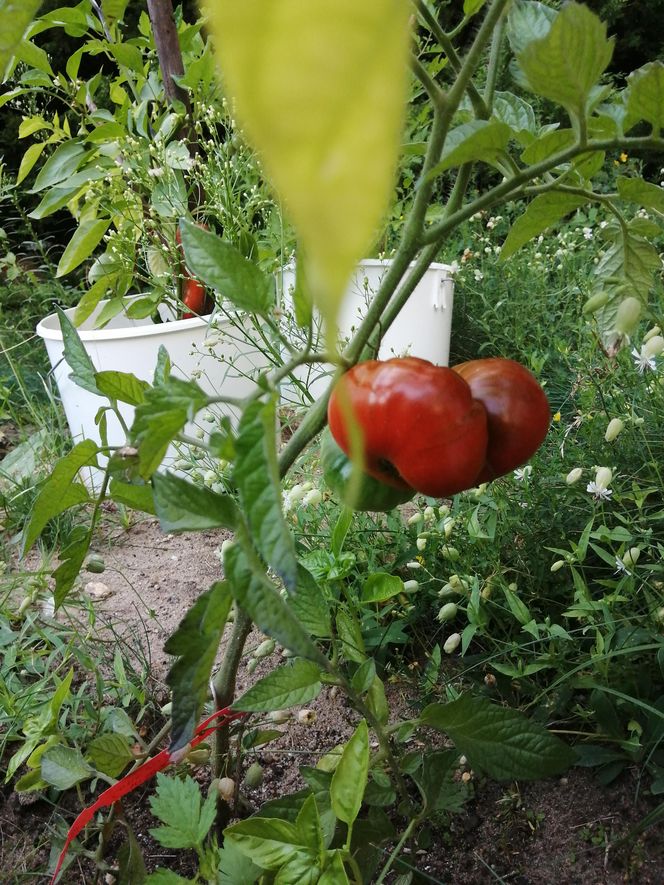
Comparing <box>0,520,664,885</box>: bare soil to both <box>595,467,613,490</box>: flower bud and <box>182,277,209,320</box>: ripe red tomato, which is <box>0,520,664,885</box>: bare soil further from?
<box>182,277,209,320</box>: ripe red tomato

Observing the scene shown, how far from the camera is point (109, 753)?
1.98 ft

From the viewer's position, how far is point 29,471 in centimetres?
151

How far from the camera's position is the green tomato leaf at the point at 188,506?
38 centimetres

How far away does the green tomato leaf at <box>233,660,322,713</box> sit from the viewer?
51 cm

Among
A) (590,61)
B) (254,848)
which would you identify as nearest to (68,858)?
(254,848)

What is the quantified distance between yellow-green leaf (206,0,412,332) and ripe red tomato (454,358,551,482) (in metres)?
0.33

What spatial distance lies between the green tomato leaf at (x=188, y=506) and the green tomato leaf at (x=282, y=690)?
165mm

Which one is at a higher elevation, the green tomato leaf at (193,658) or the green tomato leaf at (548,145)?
the green tomato leaf at (548,145)

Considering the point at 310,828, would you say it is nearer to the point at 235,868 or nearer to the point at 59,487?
the point at 235,868

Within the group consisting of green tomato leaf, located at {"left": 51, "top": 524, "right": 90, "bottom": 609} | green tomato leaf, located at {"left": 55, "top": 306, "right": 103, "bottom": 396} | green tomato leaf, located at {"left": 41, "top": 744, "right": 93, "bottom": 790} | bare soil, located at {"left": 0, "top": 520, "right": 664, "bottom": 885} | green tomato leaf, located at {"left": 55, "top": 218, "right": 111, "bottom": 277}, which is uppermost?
green tomato leaf, located at {"left": 55, "top": 306, "right": 103, "bottom": 396}

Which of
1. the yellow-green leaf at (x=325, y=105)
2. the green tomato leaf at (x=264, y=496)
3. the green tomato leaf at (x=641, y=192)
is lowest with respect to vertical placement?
the green tomato leaf at (x=264, y=496)

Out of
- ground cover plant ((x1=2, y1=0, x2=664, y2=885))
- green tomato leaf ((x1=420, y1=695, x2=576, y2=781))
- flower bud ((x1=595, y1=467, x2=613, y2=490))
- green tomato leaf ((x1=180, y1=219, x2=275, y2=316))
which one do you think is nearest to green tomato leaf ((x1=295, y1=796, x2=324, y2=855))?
ground cover plant ((x1=2, y1=0, x2=664, y2=885))

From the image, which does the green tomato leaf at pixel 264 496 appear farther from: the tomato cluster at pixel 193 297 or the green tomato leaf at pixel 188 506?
the tomato cluster at pixel 193 297

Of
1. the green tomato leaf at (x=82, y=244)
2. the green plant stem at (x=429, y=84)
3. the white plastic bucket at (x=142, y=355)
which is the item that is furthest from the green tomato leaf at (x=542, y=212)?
the green tomato leaf at (x=82, y=244)
